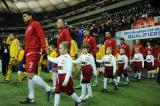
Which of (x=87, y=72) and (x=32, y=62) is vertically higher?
(x=32, y=62)

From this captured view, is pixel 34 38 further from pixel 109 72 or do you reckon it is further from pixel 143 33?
pixel 143 33

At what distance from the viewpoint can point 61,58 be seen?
7473 millimetres

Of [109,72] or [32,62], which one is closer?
[32,62]

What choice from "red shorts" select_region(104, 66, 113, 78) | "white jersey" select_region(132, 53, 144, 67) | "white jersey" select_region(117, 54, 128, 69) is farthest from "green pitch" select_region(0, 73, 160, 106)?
"white jersey" select_region(132, 53, 144, 67)

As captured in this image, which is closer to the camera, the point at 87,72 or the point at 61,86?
the point at 61,86

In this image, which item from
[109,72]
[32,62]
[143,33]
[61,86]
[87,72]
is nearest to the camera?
[61,86]

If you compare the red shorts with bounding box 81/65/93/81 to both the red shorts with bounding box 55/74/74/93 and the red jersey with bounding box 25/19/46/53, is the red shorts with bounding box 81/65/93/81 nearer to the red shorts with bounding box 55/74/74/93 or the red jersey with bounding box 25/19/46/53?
the red jersey with bounding box 25/19/46/53

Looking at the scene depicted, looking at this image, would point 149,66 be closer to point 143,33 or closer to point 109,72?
point 143,33

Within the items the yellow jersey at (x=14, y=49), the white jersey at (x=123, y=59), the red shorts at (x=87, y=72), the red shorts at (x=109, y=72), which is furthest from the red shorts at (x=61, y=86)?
the white jersey at (x=123, y=59)

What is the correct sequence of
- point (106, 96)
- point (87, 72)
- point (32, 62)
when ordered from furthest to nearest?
point (106, 96) → point (87, 72) → point (32, 62)

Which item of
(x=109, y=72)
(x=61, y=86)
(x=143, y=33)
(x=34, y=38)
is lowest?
(x=61, y=86)

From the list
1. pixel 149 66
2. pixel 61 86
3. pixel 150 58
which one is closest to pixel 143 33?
pixel 150 58

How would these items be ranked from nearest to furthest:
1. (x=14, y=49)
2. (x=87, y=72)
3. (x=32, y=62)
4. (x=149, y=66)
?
(x=32, y=62), (x=87, y=72), (x=14, y=49), (x=149, y=66)

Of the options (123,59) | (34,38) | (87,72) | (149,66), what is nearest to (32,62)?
(34,38)
